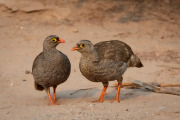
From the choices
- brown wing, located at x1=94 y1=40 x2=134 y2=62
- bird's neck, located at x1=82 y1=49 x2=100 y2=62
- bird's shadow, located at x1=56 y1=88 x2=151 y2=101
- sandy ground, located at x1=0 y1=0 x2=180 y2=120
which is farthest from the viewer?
bird's shadow, located at x1=56 y1=88 x2=151 y2=101

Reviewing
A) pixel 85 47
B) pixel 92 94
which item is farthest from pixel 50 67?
pixel 92 94

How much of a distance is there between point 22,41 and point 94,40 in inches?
91.1

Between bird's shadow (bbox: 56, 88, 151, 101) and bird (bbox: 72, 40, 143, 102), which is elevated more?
bird (bbox: 72, 40, 143, 102)

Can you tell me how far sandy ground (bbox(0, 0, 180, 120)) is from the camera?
22.1 ft

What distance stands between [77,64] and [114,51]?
3133 millimetres

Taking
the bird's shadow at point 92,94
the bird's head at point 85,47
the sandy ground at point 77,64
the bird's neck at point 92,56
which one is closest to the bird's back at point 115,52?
the bird's neck at point 92,56

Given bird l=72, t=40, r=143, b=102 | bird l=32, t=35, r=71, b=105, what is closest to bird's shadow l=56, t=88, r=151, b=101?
bird l=72, t=40, r=143, b=102

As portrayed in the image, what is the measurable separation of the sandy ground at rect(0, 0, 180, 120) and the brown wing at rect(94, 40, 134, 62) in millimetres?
939

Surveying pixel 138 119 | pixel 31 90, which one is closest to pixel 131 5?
pixel 31 90

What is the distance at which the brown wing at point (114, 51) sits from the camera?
298 inches

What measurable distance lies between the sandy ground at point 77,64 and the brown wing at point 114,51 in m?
0.94

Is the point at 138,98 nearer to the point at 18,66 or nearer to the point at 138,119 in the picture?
the point at 138,119

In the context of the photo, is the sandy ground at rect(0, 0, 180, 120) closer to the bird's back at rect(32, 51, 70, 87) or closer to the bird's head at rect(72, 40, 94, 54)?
the bird's back at rect(32, 51, 70, 87)

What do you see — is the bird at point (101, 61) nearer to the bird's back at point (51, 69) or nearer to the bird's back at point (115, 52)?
the bird's back at point (115, 52)
